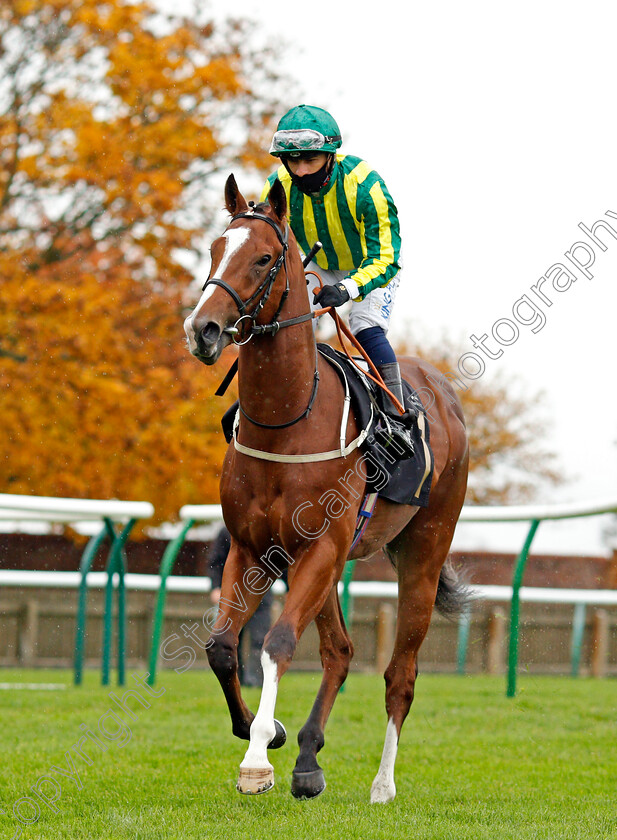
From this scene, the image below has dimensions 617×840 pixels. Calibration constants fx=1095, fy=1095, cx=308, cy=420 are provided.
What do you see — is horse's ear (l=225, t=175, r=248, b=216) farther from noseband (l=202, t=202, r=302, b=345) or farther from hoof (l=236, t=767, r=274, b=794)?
hoof (l=236, t=767, r=274, b=794)

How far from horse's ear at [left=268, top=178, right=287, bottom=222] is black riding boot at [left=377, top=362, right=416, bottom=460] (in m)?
1.10

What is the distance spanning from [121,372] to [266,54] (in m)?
5.54

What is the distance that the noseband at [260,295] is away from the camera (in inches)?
161

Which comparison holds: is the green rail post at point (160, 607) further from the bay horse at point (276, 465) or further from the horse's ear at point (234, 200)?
the horse's ear at point (234, 200)

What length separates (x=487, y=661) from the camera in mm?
12906

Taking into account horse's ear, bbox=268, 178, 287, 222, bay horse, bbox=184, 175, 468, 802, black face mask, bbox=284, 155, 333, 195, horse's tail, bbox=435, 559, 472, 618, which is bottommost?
horse's tail, bbox=435, 559, 472, 618

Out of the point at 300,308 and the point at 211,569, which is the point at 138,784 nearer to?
the point at 300,308

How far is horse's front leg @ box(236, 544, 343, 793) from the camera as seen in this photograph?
3.91 m

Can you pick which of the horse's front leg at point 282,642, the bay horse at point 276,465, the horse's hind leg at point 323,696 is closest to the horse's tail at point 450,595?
the horse's hind leg at point 323,696

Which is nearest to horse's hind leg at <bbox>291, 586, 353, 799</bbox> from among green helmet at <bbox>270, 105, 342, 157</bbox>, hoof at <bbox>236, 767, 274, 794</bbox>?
hoof at <bbox>236, 767, 274, 794</bbox>

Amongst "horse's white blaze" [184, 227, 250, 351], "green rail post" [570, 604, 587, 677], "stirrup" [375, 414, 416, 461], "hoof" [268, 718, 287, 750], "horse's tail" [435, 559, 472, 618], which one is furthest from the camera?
"green rail post" [570, 604, 587, 677]

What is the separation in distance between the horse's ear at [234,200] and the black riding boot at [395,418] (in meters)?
1.18

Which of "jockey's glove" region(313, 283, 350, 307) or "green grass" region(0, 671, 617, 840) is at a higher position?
"jockey's glove" region(313, 283, 350, 307)

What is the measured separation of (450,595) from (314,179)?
2.59m
